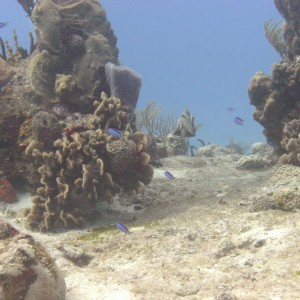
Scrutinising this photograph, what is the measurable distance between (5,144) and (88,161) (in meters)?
2.03

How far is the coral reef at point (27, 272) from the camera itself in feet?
8.28

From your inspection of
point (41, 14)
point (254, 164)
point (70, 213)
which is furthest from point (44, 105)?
point (254, 164)

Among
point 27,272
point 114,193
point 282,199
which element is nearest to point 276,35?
point 282,199

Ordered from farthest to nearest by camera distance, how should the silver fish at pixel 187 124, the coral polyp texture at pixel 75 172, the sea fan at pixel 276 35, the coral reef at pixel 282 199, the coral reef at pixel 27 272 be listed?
the silver fish at pixel 187 124
the sea fan at pixel 276 35
the coral polyp texture at pixel 75 172
the coral reef at pixel 282 199
the coral reef at pixel 27 272

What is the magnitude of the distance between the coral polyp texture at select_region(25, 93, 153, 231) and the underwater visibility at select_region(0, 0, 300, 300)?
19 millimetres

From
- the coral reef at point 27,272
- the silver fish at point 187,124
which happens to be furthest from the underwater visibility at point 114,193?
the silver fish at point 187,124

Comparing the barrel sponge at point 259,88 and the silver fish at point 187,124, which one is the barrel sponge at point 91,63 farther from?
the silver fish at point 187,124

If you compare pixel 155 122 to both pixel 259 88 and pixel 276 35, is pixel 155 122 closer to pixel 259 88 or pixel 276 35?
pixel 276 35

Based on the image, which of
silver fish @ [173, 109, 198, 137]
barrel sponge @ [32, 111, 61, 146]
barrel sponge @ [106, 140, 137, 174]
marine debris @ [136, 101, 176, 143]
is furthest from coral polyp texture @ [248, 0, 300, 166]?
marine debris @ [136, 101, 176, 143]

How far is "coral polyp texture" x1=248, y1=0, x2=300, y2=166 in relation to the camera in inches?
297

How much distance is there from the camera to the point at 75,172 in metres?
5.61

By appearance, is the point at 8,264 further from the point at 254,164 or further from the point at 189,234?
the point at 254,164

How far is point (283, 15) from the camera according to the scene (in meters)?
10.7

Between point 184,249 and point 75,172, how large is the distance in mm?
2385
